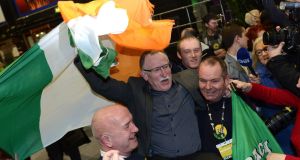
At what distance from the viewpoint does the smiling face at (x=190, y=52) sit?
3.45 metres

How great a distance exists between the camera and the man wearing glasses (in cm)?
265

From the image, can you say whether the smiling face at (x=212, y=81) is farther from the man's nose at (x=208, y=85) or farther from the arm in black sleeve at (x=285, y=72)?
the arm in black sleeve at (x=285, y=72)

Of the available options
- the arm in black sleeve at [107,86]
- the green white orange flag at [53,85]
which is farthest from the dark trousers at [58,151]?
the arm in black sleeve at [107,86]

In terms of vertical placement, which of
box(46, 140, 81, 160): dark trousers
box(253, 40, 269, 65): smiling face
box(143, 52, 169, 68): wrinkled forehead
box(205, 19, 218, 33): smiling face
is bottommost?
box(46, 140, 81, 160): dark trousers

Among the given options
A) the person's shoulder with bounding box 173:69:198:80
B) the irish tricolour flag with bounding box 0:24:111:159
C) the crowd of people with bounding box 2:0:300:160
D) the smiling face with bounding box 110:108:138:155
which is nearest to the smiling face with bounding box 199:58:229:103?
the crowd of people with bounding box 2:0:300:160

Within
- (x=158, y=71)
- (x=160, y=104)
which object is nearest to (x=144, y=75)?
(x=158, y=71)

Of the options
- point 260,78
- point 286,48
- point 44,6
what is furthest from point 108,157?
point 44,6

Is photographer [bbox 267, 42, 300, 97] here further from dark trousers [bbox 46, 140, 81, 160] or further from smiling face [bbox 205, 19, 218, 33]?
dark trousers [bbox 46, 140, 81, 160]

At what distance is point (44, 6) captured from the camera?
23.4 feet

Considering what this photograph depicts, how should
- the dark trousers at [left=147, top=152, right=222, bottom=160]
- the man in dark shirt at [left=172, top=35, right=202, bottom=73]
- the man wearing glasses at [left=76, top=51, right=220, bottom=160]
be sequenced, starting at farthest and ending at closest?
the man in dark shirt at [left=172, top=35, right=202, bottom=73] < the man wearing glasses at [left=76, top=51, right=220, bottom=160] < the dark trousers at [left=147, top=152, right=222, bottom=160]

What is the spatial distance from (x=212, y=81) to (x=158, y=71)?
0.40 meters

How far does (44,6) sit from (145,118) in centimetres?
513

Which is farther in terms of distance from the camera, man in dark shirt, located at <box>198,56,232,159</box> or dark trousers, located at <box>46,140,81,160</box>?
dark trousers, located at <box>46,140,81,160</box>

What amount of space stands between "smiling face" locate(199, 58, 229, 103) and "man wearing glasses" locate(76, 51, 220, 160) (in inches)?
4.6
